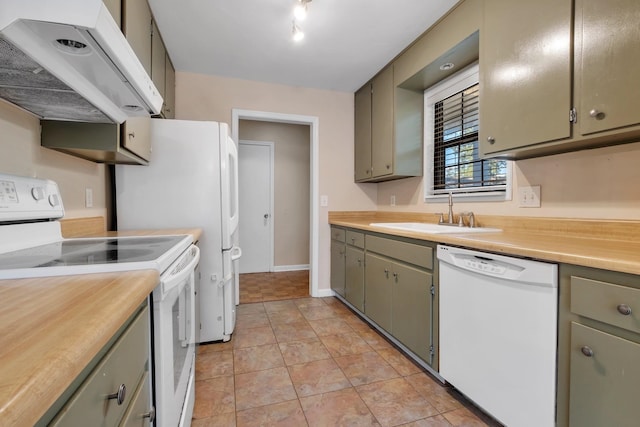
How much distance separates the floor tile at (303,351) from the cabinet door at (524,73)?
1666mm

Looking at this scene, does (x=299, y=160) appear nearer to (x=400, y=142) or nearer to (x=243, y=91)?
(x=243, y=91)

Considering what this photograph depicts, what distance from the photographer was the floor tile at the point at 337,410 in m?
1.39

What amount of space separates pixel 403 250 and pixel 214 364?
1.43 m

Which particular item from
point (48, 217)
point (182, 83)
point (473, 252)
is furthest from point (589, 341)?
point (182, 83)

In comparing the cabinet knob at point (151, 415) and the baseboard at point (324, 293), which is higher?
the cabinet knob at point (151, 415)

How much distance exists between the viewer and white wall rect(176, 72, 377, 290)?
2846 mm

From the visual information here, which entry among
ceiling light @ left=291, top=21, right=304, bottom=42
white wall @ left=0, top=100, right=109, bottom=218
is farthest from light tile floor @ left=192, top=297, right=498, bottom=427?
ceiling light @ left=291, top=21, right=304, bottom=42

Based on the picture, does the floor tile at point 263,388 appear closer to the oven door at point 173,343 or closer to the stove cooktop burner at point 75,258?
the oven door at point 173,343

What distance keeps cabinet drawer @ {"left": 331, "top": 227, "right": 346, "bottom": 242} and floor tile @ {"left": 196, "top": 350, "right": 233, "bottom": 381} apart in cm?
144

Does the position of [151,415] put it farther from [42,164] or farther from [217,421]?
[42,164]

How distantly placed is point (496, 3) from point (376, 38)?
880 millimetres

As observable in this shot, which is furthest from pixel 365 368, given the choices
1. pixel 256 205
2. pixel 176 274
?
pixel 256 205

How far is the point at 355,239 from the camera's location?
265cm

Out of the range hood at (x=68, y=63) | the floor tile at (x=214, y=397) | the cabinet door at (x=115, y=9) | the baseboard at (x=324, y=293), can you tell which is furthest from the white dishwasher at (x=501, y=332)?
the cabinet door at (x=115, y=9)
